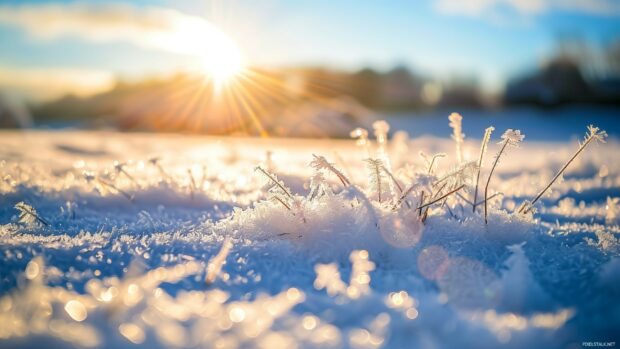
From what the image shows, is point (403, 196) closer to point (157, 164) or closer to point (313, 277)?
point (313, 277)

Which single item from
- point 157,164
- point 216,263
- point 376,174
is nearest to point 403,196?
point 376,174

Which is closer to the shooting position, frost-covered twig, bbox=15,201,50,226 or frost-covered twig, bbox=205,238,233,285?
frost-covered twig, bbox=205,238,233,285

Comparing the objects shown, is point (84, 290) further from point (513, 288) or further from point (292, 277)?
point (513, 288)

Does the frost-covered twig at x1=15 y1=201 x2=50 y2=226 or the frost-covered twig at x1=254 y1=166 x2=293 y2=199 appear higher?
the frost-covered twig at x1=254 y1=166 x2=293 y2=199

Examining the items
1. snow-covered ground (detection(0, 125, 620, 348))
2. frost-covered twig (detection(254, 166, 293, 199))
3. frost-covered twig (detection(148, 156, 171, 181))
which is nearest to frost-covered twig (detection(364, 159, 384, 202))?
snow-covered ground (detection(0, 125, 620, 348))

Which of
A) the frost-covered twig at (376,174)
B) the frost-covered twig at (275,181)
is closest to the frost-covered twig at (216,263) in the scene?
the frost-covered twig at (275,181)

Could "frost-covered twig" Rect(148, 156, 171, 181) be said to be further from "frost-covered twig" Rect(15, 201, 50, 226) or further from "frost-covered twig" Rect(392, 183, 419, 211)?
"frost-covered twig" Rect(392, 183, 419, 211)

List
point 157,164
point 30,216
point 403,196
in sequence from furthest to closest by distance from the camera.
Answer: point 157,164 → point 30,216 → point 403,196

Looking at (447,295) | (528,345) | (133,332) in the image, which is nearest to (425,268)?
(447,295)

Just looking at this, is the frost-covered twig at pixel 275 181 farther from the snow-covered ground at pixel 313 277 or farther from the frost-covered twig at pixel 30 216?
the frost-covered twig at pixel 30 216

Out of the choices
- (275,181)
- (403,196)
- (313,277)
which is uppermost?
(275,181)
